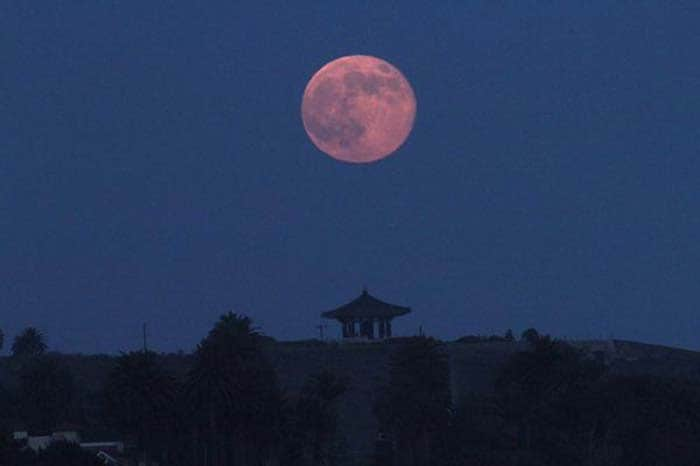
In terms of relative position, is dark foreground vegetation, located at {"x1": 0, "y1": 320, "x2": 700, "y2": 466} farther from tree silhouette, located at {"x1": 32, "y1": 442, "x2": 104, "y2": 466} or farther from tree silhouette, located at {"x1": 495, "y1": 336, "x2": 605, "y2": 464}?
tree silhouette, located at {"x1": 32, "y1": 442, "x2": 104, "y2": 466}

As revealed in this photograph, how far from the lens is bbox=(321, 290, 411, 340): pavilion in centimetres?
10794

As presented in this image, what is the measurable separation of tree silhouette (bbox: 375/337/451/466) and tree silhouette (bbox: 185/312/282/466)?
5942 millimetres

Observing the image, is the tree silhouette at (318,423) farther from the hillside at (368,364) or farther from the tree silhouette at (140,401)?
the hillside at (368,364)

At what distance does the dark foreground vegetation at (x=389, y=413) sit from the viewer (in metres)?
75.6

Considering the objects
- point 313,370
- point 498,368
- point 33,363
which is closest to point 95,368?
point 33,363

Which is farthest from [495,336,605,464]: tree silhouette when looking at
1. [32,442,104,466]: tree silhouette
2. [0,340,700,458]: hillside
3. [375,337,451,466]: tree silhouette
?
[32,442,104,466]: tree silhouette

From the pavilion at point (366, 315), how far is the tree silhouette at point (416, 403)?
2312cm

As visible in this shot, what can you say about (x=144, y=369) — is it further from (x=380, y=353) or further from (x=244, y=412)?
(x=380, y=353)

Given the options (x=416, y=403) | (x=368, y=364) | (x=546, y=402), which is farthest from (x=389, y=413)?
(x=368, y=364)

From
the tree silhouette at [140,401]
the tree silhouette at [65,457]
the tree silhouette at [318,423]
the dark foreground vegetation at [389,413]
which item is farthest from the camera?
the tree silhouette at [318,423]

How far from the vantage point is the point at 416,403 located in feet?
262

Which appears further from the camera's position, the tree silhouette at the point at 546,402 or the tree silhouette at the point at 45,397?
the tree silhouette at the point at 45,397

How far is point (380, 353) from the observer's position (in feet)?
331

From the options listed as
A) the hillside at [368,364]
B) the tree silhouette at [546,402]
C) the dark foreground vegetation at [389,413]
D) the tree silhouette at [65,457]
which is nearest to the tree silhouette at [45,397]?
the dark foreground vegetation at [389,413]
